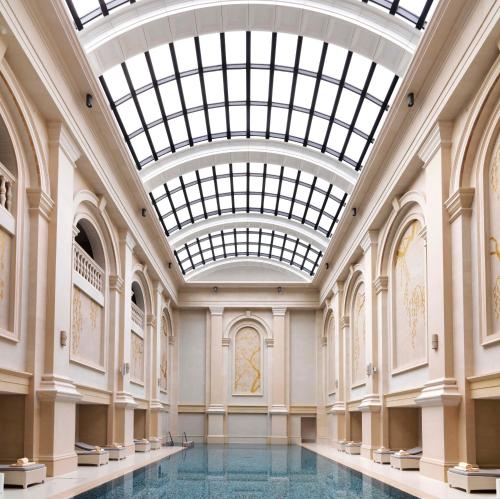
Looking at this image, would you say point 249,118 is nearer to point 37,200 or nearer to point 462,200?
point 37,200

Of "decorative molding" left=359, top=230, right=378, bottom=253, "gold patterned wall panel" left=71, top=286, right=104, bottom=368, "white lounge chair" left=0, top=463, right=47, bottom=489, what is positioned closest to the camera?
"white lounge chair" left=0, top=463, right=47, bottom=489

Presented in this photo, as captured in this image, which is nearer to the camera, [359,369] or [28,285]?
[28,285]

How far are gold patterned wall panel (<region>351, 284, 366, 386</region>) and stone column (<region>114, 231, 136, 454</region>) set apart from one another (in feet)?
29.2

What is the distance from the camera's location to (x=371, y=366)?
24781 millimetres

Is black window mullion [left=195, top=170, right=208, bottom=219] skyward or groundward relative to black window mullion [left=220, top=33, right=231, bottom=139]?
groundward

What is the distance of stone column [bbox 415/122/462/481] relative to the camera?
15453 millimetres

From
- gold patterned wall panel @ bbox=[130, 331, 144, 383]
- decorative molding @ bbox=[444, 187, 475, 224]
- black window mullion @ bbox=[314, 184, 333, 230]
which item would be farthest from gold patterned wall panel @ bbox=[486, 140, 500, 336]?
gold patterned wall panel @ bbox=[130, 331, 144, 383]

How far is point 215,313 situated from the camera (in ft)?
142

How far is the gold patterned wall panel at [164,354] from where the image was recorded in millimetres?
38531

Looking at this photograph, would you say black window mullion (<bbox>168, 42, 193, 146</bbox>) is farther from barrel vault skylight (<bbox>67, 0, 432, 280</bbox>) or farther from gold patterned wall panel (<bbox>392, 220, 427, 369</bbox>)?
gold patterned wall panel (<bbox>392, 220, 427, 369</bbox>)

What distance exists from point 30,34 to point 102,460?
12108mm

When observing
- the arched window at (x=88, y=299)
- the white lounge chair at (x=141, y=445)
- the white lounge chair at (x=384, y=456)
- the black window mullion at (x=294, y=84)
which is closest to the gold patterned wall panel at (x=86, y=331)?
the arched window at (x=88, y=299)

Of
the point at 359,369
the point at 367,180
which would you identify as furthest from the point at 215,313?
the point at 367,180

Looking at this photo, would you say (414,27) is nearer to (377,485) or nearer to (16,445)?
(377,485)
